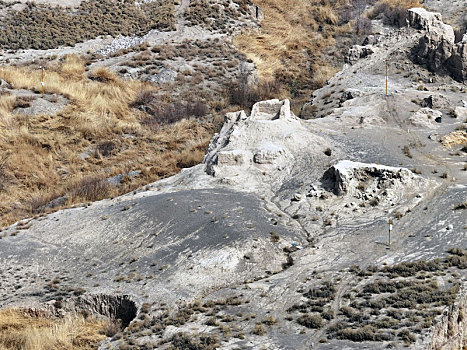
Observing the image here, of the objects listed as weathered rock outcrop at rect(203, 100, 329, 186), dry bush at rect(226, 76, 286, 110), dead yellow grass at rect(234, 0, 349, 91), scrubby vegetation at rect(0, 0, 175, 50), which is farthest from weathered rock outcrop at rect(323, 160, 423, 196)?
scrubby vegetation at rect(0, 0, 175, 50)

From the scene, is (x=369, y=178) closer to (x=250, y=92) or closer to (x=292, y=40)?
(x=250, y=92)

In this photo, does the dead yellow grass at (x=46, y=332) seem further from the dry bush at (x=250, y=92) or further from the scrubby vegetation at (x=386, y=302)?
the dry bush at (x=250, y=92)

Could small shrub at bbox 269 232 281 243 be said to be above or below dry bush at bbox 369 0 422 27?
below

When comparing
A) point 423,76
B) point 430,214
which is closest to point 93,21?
point 423,76

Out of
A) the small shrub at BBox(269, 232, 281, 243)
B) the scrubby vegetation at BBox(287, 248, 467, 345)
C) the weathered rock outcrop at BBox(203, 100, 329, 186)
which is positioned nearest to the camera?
the scrubby vegetation at BBox(287, 248, 467, 345)

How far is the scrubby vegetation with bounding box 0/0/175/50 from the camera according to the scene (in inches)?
1828

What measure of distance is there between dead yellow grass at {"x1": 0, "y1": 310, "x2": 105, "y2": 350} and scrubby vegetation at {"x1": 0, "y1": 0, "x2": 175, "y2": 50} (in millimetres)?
33252

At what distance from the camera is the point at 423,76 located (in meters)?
33.3

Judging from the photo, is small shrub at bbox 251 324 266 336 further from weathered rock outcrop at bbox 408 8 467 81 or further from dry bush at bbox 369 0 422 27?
dry bush at bbox 369 0 422 27

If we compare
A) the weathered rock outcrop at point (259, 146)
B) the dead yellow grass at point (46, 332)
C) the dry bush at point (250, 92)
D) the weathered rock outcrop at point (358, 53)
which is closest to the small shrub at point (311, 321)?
the dead yellow grass at point (46, 332)

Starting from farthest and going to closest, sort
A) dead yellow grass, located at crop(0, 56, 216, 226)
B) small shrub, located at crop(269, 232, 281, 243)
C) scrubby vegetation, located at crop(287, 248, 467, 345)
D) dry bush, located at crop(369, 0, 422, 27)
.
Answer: dry bush, located at crop(369, 0, 422, 27) → dead yellow grass, located at crop(0, 56, 216, 226) → small shrub, located at crop(269, 232, 281, 243) → scrubby vegetation, located at crop(287, 248, 467, 345)

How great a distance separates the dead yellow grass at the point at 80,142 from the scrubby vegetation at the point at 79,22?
6.83m

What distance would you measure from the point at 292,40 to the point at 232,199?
3288 cm

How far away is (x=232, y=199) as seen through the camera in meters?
21.0
